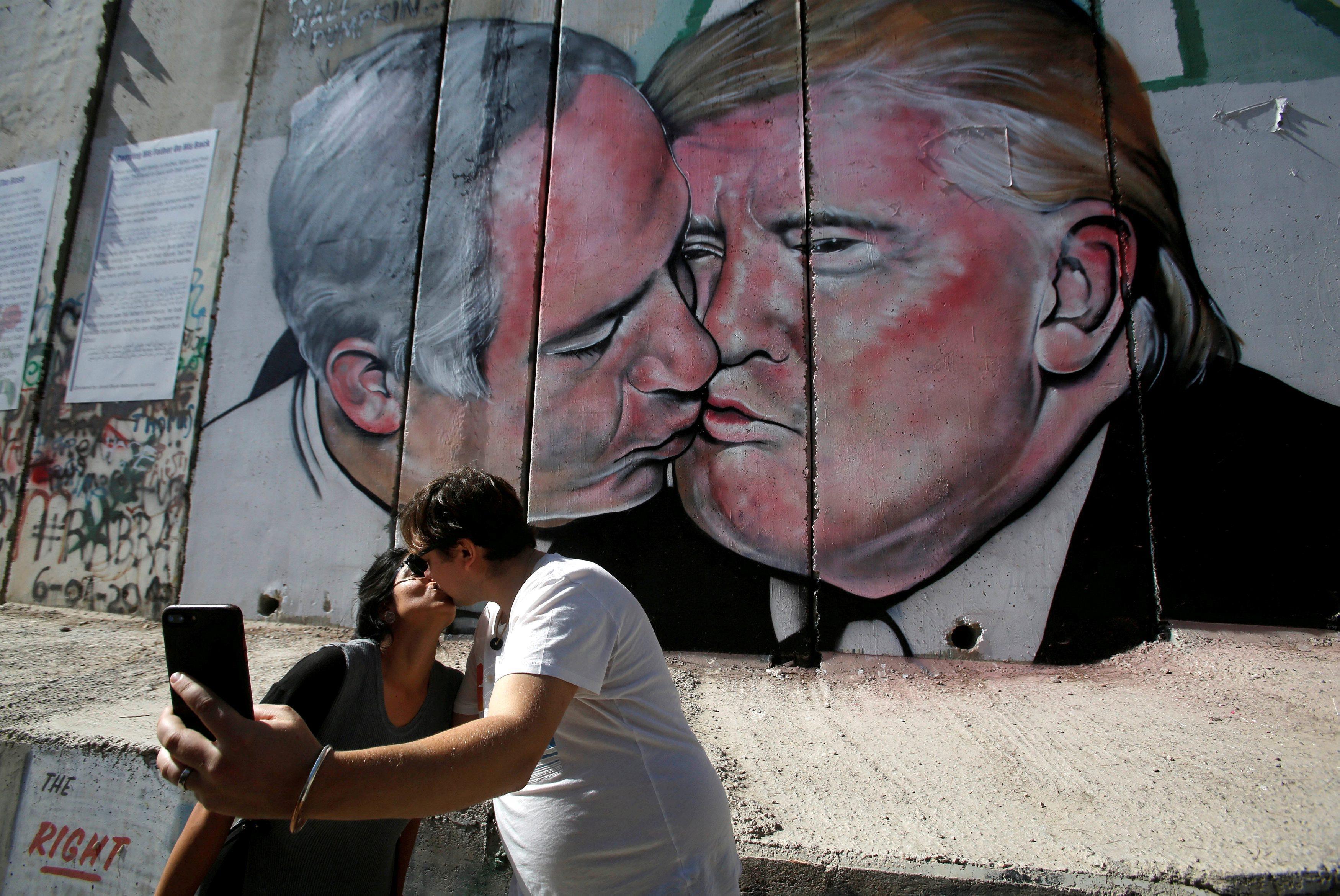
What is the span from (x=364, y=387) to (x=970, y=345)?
138 inches

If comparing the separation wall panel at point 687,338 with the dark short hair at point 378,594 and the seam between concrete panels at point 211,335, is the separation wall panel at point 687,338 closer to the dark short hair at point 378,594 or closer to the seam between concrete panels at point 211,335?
the dark short hair at point 378,594

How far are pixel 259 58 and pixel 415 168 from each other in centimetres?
174

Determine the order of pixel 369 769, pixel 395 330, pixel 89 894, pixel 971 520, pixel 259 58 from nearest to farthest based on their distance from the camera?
pixel 369 769 → pixel 89 894 → pixel 971 520 → pixel 395 330 → pixel 259 58

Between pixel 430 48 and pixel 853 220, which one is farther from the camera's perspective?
pixel 430 48

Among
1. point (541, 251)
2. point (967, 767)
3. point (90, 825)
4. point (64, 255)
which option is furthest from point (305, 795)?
point (64, 255)

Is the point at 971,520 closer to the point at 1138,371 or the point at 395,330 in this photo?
the point at 1138,371

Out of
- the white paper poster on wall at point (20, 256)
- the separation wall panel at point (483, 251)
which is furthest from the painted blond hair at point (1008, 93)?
the white paper poster on wall at point (20, 256)

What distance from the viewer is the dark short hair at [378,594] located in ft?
6.19

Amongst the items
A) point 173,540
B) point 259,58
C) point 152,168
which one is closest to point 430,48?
point 259,58

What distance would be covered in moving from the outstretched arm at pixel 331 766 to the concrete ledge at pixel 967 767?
1324 mm

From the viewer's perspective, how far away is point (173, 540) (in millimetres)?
4363

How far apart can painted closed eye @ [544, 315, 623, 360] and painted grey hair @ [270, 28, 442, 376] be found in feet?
3.64

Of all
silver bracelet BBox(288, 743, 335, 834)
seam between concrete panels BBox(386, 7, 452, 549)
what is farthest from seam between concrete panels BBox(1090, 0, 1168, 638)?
seam between concrete panels BBox(386, 7, 452, 549)

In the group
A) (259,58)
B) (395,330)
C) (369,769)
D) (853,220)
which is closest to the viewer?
(369,769)
